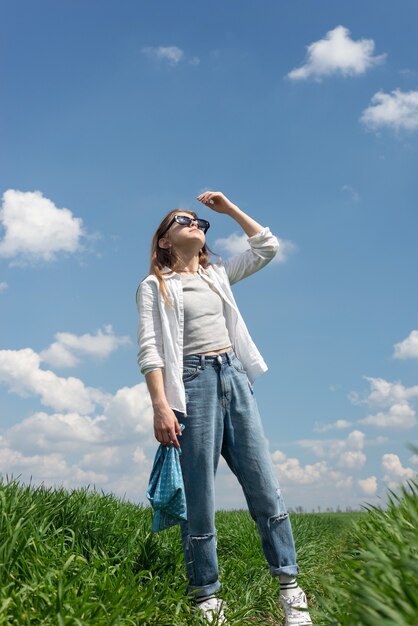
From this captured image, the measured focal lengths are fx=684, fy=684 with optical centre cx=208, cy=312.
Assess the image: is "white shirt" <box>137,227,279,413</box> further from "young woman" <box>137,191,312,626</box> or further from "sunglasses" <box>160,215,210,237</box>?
"sunglasses" <box>160,215,210,237</box>

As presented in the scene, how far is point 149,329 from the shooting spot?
473cm

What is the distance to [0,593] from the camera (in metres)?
3.30

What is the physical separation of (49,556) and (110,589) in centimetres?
66

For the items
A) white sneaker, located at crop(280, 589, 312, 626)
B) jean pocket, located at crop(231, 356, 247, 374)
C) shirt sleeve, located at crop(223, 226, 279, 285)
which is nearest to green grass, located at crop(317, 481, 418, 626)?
white sneaker, located at crop(280, 589, 312, 626)

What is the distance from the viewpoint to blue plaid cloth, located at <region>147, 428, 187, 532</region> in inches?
173

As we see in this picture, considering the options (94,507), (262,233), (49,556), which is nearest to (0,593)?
(49,556)

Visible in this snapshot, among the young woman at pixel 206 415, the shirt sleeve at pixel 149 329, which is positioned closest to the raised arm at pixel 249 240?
the young woman at pixel 206 415

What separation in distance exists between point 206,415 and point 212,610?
1.24 metres

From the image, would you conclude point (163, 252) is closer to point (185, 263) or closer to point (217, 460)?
point (185, 263)

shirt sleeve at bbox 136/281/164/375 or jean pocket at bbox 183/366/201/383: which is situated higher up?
shirt sleeve at bbox 136/281/164/375

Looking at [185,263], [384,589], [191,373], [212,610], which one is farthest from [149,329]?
[384,589]

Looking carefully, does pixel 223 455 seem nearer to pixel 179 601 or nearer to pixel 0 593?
pixel 179 601

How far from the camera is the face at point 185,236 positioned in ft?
16.3

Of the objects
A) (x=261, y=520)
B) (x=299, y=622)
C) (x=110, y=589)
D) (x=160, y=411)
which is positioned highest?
(x=160, y=411)
